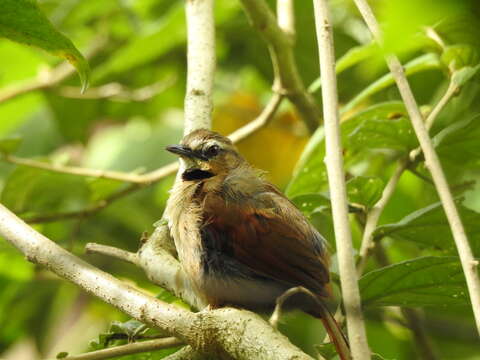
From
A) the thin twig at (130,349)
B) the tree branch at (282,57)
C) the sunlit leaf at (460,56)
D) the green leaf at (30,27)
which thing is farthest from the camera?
the tree branch at (282,57)

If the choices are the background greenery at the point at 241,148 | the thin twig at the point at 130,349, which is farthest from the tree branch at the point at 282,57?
the thin twig at the point at 130,349

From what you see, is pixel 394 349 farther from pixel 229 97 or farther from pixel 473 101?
pixel 229 97

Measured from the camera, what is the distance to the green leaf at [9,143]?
11.1 feet

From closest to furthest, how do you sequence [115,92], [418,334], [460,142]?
[460,142], [418,334], [115,92]

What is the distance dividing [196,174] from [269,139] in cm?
147

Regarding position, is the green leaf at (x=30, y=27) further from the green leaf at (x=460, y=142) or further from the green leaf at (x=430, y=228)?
the green leaf at (x=460, y=142)

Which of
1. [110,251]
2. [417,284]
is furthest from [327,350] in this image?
[110,251]

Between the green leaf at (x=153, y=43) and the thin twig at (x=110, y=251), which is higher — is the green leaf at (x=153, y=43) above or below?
above

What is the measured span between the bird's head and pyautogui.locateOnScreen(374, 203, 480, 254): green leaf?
109 cm

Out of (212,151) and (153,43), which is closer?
(212,151)

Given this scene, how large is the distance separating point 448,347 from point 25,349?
305 centimetres

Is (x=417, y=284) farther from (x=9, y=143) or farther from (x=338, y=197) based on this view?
(x=9, y=143)

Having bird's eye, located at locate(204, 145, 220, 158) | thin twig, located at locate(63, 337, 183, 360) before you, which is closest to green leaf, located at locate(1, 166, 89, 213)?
bird's eye, located at locate(204, 145, 220, 158)

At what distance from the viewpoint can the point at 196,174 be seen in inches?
143
